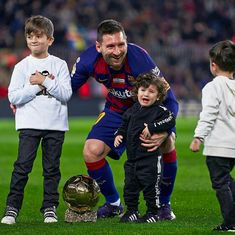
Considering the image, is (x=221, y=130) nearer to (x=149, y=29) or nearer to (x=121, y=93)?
(x=121, y=93)

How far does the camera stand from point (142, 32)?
120 ft

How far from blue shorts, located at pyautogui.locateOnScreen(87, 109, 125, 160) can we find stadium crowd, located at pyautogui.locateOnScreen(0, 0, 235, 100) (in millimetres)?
21346

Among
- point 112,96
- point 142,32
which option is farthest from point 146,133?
point 142,32

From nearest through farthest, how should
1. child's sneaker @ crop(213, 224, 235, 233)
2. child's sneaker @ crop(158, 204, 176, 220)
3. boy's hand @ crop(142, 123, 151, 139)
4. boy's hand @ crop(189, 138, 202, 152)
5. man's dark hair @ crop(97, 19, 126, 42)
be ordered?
1. boy's hand @ crop(189, 138, 202, 152)
2. child's sneaker @ crop(213, 224, 235, 233)
3. boy's hand @ crop(142, 123, 151, 139)
4. man's dark hair @ crop(97, 19, 126, 42)
5. child's sneaker @ crop(158, 204, 176, 220)

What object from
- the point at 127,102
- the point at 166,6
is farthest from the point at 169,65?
the point at 127,102

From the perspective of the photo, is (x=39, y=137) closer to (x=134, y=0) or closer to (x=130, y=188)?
(x=130, y=188)

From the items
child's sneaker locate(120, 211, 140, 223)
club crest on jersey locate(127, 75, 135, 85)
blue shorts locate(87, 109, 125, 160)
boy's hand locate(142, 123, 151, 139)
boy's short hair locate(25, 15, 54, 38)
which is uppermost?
boy's short hair locate(25, 15, 54, 38)

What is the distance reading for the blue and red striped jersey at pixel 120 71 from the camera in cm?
989

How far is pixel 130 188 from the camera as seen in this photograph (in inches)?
363

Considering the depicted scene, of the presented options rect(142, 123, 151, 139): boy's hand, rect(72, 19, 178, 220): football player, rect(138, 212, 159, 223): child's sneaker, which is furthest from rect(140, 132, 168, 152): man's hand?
rect(138, 212, 159, 223): child's sneaker

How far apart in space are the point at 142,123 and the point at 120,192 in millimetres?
3729

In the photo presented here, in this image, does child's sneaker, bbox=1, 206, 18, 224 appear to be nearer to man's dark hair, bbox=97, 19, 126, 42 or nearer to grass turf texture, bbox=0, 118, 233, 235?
grass turf texture, bbox=0, 118, 233, 235

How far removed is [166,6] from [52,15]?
535 centimetres

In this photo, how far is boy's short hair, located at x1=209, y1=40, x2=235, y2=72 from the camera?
8523 millimetres
